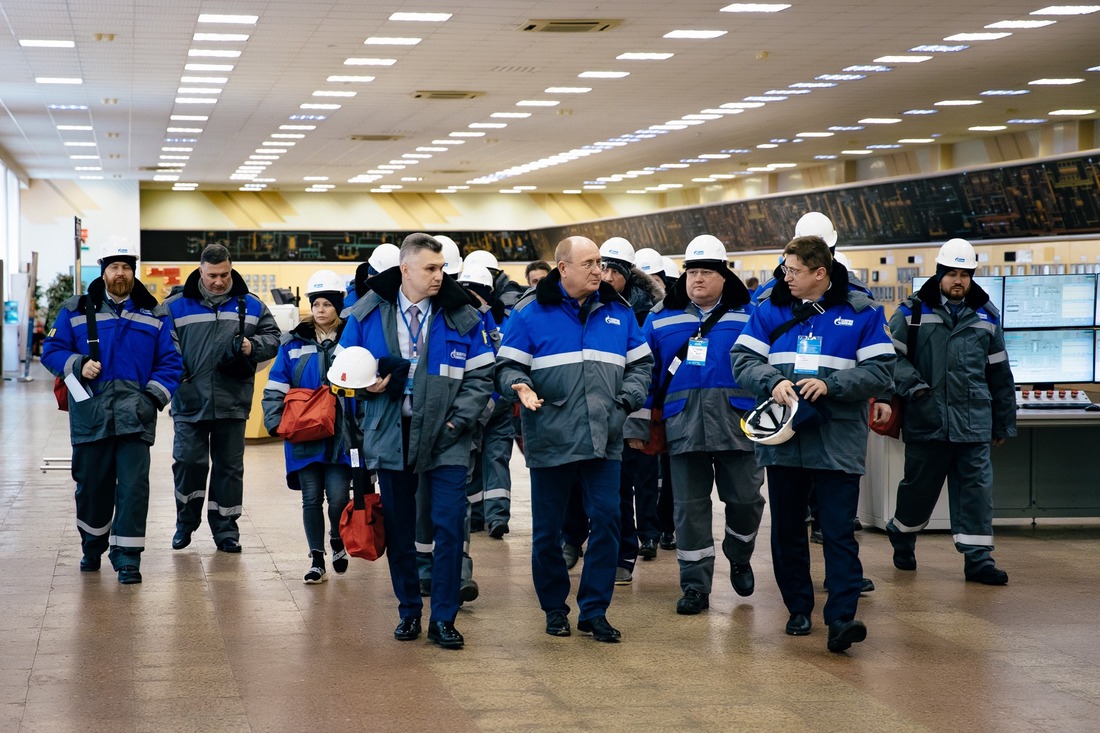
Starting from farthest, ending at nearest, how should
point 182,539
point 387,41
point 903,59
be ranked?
point 903,59, point 387,41, point 182,539

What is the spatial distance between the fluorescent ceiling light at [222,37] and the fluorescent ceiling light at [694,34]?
4611 millimetres

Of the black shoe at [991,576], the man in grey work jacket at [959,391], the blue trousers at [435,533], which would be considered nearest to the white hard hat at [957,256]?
the man in grey work jacket at [959,391]

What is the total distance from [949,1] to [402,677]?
975cm

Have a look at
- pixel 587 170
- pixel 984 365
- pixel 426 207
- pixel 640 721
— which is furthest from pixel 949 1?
pixel 426 207

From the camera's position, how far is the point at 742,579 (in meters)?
6.66

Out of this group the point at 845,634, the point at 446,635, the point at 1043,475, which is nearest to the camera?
the point at 845,634

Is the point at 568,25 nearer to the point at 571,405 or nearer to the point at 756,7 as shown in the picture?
the point at 756,7

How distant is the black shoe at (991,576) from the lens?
23.5ft

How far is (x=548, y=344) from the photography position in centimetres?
584

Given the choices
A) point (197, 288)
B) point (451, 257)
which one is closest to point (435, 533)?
point (451, 257)

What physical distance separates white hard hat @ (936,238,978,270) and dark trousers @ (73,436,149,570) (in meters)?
4.50

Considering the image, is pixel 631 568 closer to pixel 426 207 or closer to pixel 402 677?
pixel 402 677

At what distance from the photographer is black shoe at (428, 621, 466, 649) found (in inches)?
221

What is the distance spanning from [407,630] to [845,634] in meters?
1.86
